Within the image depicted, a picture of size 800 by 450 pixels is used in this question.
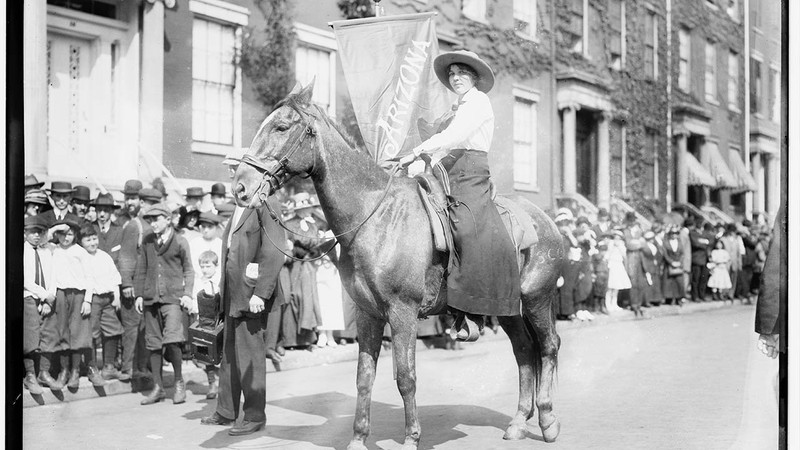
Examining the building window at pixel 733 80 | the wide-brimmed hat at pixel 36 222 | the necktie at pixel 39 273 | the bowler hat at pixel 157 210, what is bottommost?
the necktie at pixel 39 273

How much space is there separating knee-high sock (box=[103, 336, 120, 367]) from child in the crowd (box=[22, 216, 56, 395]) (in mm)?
692

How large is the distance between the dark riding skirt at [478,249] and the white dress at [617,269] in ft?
8.63

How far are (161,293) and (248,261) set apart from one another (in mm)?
1438

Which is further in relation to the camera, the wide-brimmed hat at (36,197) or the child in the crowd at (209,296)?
the child in the crowd at (209,296)

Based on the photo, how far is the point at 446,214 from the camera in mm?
5598

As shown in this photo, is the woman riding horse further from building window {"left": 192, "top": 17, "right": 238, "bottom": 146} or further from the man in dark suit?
building window {"left": 192, "top": 17, "right": 238, "bottom": 146}

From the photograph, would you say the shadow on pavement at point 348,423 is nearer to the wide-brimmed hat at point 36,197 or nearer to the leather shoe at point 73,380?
the leather shoe at point 73,380

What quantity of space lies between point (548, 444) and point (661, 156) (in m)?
3.20

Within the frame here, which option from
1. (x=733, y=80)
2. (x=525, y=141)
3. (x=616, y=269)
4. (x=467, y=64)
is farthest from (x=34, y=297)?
(x=733, y=80)

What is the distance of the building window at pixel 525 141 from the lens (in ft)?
23.9

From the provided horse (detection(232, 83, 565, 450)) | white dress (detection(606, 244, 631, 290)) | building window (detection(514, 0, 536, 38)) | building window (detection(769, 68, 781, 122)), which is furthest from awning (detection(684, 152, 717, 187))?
horse (detection(232, 83, 565, 450))

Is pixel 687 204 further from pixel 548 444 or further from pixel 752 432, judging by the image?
pixel 548 444

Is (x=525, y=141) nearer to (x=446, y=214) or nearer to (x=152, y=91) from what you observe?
(x=446, y=214)

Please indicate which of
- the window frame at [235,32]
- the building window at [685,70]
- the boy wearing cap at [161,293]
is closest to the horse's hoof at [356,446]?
the boy wearing cap at [161,293]
